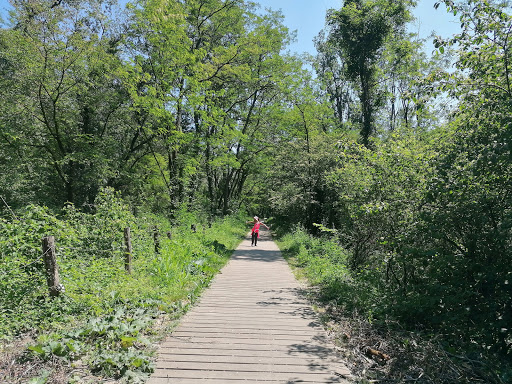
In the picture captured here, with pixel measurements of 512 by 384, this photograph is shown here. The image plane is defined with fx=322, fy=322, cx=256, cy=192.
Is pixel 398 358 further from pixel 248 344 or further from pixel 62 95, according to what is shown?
pixel 62 95

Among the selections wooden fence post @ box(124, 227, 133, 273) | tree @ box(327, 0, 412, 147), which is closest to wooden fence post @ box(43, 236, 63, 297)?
wooden fence post @ box(124, 227, 133, 273)

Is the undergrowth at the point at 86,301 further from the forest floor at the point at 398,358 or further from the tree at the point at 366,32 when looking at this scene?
the tree at the point at 366,32

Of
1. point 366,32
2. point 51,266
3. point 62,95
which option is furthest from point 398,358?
point 366,32

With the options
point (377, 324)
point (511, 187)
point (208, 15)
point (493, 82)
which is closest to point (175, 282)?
point (377, 324)

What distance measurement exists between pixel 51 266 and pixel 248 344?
3.14 metres

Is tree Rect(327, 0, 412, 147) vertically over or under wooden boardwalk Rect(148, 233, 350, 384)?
over

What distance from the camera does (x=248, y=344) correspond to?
4480 millimetres

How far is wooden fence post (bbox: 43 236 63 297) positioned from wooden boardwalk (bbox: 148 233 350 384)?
6.30ft

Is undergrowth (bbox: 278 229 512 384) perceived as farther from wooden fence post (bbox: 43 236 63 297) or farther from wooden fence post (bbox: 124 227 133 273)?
wooden fence post (bbox: 43 236 63 297)

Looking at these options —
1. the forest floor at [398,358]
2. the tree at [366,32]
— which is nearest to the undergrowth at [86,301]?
the forest floor at [398,358]

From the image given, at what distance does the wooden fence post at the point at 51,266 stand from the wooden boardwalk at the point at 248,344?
6.30 feet

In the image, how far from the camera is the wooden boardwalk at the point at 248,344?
3.64 meters

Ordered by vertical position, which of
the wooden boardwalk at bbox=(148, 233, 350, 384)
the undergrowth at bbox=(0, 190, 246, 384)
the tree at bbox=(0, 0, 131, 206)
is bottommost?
the wooden boardwalk at bbox=(148, 233, 350, 384)

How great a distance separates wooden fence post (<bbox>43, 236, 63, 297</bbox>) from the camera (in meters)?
4.79
